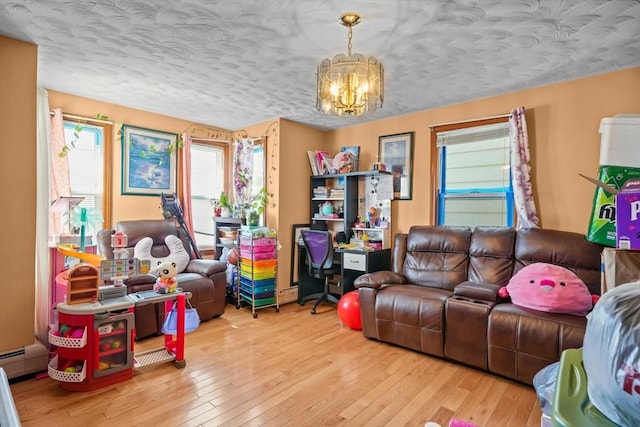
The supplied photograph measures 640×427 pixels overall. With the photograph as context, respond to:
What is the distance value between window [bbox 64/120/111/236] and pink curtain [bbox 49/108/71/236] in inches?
5.1

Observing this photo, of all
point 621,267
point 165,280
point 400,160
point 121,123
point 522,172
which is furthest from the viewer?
point 400,160

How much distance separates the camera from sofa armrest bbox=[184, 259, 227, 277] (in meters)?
3.58

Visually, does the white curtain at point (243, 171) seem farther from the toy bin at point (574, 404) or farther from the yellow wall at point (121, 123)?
the toy bin at point (574, 404)

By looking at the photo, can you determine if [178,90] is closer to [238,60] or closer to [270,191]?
[238,60]

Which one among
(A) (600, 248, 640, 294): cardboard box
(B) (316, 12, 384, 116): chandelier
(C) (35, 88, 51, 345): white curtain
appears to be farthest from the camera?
(C) (35, 88, 51, 345): white curtain

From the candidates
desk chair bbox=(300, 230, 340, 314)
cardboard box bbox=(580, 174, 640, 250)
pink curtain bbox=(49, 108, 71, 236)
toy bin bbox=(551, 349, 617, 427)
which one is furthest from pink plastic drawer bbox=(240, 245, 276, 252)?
toy bin bbox=(551, 349, 617, 427)

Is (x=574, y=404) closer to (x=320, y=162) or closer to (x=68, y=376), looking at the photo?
(x=68, y=376)

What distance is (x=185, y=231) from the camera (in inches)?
154

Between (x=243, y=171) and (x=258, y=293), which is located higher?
(x=243, y=171)

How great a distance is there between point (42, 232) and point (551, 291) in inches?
153

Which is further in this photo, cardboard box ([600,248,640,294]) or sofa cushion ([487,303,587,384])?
sofa cushion ([487,303,587,384])

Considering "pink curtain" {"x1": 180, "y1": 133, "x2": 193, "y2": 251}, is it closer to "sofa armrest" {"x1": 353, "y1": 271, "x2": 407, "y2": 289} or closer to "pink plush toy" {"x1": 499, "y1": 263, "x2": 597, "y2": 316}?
"sofa armrest" {"x1": 353, "y1": 271, "x2": 407, "y2": 289}

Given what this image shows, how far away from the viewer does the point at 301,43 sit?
228 centimetres

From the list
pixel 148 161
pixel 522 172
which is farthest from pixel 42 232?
pixel 522 172
